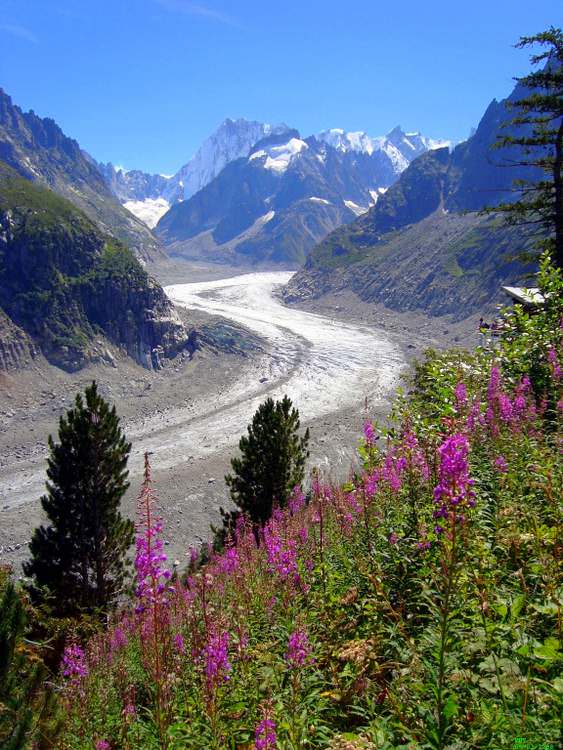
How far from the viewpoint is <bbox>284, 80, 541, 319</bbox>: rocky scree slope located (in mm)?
117688

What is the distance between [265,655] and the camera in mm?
5383

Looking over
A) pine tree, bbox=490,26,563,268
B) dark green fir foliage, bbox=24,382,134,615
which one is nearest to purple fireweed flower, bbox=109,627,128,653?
dark green fir foliage, bbox=24,382,134,615

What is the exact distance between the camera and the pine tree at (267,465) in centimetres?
2184

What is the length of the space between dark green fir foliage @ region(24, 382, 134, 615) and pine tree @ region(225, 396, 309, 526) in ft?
17.2

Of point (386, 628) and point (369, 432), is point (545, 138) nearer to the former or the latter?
point (369, 432)

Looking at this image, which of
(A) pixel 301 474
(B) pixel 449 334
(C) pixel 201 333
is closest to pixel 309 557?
(A) pixel 301 474

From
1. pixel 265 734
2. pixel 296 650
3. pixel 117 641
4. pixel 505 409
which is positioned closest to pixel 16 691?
pixel 117 641

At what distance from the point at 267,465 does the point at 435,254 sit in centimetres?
13590

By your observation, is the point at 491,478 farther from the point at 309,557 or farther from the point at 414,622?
the point at 309,557

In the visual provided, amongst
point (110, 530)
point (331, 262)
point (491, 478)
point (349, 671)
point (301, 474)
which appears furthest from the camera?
point (331, 262)

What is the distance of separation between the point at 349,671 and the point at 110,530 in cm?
1833

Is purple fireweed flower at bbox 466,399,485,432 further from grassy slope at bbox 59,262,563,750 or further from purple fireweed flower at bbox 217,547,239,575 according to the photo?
purple fireweed flower at bbox 217,547,239,575

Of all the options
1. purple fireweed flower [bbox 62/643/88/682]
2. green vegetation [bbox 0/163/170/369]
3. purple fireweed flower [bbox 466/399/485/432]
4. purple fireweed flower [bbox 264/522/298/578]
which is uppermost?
green vegetation [bbox 0/163/170/369]

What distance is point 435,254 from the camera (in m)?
145
